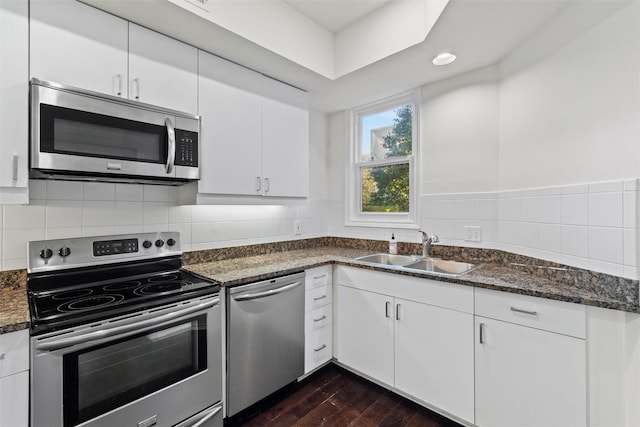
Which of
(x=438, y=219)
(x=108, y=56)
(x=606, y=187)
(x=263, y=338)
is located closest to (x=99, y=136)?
(x=108, y=56)

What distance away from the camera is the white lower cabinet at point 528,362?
1316mm

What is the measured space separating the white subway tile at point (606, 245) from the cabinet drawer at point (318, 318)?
1.64 meters

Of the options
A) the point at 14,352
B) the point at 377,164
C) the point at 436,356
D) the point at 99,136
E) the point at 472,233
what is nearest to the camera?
the point at 14,352

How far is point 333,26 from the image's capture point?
2189 mm

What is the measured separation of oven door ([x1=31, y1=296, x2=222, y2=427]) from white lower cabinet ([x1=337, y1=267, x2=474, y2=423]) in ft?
3.27

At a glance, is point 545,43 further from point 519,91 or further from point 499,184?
point 499,184

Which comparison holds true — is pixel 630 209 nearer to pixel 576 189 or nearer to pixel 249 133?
pixel 576 189

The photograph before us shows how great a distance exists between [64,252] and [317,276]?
154 centimetres

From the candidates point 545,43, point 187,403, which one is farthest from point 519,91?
point 187,403

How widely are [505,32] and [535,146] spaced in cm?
70

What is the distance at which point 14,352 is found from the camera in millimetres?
1057

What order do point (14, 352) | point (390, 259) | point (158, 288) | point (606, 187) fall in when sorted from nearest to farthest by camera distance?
1. point (14, 352)
2. point (606, 187)
3. point (158, 288)
4. point (390, 259)

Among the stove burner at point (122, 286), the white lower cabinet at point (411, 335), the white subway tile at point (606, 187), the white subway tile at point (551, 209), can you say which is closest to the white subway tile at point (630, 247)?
the white subway tile at point (606, 187)

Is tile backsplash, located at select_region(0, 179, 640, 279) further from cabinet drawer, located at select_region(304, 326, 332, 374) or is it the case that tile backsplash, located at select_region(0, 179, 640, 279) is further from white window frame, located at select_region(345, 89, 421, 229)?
cabinet drawer, located at select_region(304, 326, 332, 374)
